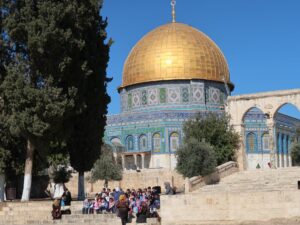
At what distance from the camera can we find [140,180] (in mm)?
35562

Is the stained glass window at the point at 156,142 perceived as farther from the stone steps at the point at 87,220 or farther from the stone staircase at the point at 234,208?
the stone steps at the point at 87,220

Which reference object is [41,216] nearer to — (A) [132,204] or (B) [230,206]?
(A) [132,204]

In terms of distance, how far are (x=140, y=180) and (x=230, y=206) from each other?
707 inches

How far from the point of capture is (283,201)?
1734cm

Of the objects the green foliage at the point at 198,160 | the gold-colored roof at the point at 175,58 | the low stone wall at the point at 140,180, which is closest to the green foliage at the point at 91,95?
the green foliage at the point at 198,160

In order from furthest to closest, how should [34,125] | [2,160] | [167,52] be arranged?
[167,52] < [2,160] < [34,125]

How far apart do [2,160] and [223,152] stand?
11510 millimetres

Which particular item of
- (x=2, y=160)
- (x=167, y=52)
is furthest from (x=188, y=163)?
(x=167, y=52)

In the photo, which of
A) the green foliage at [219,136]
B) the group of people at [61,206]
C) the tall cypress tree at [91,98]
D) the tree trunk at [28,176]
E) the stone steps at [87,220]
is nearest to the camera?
the stone steps at [87,220]

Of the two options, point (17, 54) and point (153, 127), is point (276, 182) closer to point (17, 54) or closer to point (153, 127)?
point (17, 54)

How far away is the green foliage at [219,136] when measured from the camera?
91.0 feet

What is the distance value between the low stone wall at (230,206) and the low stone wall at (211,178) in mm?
2928

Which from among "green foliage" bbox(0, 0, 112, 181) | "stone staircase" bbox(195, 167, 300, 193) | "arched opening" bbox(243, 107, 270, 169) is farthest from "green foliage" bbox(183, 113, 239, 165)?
"arched opening" bbox(243, 107, 270, 169)

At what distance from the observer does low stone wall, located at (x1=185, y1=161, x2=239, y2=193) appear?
2180cm
